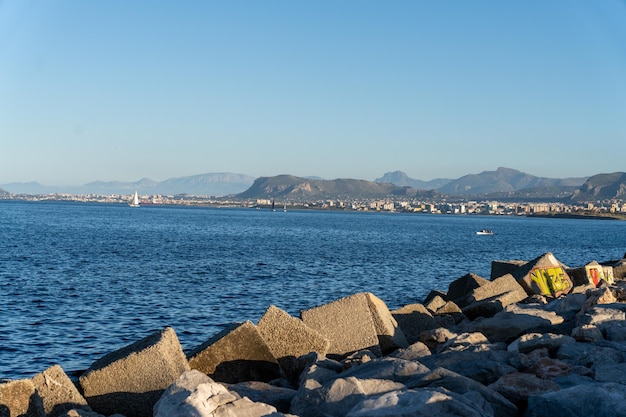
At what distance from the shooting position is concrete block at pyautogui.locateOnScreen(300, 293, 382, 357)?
10.6 metres

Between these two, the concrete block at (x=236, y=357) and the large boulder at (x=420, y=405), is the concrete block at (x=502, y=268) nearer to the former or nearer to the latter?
the concrete block at (x=236, y=357)

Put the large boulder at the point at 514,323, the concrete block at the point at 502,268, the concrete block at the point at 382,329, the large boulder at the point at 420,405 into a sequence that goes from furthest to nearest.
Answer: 1. the concrete block at the point at 502,268
2. the large boulder at the point at 514,323
3. the concrete block at the point at 382,329
4. the large boulder at the point at 420,405

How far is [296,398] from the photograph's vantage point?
23.1 ft

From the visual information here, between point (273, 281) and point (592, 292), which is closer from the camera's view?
point (592, 292)

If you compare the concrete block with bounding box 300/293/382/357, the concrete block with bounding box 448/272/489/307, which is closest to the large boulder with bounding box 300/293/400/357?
the concrete block with bounding box 300/293/382/357

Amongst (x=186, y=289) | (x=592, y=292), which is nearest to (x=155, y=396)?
(x=592, y=292)

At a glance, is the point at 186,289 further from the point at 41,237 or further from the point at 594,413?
the point at 41,237

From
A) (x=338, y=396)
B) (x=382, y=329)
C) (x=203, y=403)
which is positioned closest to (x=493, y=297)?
(x=382, y=329)

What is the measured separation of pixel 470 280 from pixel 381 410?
12.5 meters

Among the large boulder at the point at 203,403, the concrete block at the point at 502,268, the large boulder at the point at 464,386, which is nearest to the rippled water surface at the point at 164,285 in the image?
the concrete block at the point at 502,268

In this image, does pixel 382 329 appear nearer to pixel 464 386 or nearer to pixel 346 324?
pixel 346 324

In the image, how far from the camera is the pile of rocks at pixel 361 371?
6.33 meters

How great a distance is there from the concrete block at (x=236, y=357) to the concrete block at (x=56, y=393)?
154 cm

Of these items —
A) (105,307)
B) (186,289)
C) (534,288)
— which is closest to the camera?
(534,288)
